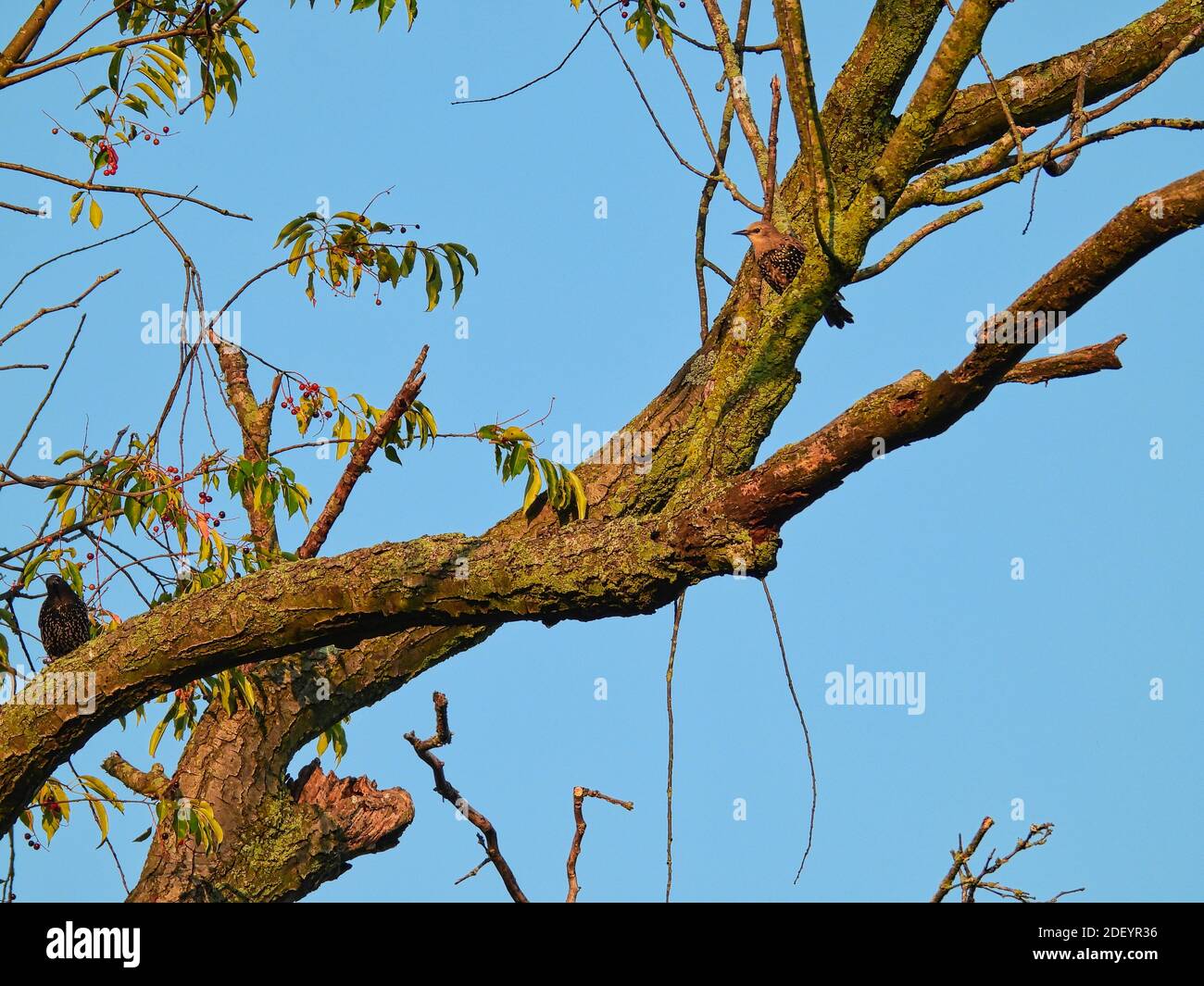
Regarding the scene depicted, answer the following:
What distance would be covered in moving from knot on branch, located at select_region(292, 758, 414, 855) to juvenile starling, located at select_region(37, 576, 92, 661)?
109 cm

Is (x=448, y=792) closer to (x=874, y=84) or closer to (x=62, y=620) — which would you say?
(x=62, y=620)

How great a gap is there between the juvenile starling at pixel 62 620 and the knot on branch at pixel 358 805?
1093 millimetres

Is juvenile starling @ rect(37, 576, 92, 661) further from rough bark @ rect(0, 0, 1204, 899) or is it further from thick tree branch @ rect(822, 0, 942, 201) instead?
thick tree branch @ rect(822, 0, 942, 201)

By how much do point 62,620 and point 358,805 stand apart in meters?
1.45

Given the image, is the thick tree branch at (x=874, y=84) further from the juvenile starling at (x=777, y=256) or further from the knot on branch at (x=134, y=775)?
the knot on branch at (x=134, y=775)

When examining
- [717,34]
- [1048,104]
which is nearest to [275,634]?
[717,34]

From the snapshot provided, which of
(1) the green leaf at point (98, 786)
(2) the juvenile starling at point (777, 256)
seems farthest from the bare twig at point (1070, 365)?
(1) the green leaf at point (98, 786)

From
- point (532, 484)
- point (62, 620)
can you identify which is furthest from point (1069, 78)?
point (62, 620)

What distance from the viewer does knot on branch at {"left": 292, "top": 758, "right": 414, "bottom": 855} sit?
16.7ft

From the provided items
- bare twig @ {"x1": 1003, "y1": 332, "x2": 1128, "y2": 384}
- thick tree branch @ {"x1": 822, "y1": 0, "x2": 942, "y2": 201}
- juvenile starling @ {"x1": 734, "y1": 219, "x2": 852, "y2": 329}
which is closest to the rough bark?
thick tree branch @ {"x1": 822, "y1": 0, "x2": 942, "y2": 201}

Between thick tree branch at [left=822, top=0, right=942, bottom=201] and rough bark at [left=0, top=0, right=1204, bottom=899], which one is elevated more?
thick tree branch at [left=822, top=0, right=942, bottom=201]

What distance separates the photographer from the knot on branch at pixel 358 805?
5082 mm
